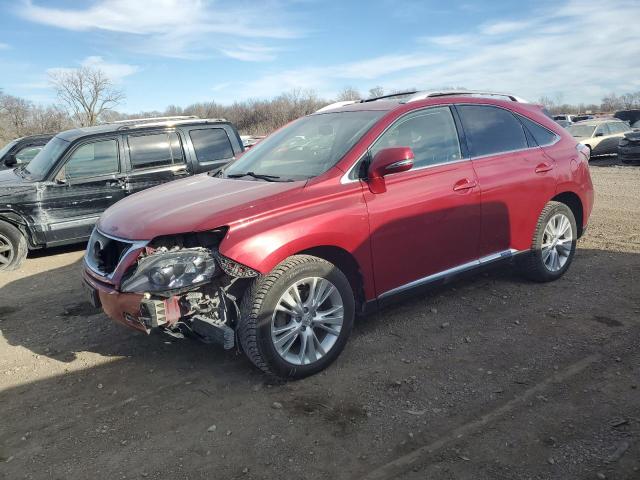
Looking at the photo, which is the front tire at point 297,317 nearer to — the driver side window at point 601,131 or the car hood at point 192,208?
the car hood at point 192,208

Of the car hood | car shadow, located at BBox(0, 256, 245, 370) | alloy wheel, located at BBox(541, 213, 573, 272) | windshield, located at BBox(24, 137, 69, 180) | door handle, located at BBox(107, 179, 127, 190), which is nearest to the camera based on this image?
the car hood

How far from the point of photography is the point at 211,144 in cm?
789

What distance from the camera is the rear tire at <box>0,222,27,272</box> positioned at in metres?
6.66

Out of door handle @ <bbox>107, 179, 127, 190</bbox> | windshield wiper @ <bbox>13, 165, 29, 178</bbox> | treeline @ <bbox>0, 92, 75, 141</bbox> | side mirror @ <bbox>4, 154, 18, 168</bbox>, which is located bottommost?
door handle @ <bbox>107, 179, 127, 190</bbox>

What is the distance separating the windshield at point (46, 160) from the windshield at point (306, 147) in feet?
12.2

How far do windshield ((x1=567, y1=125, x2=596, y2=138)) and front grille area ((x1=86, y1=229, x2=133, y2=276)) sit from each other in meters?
17.7

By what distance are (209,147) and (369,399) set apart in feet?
18.6

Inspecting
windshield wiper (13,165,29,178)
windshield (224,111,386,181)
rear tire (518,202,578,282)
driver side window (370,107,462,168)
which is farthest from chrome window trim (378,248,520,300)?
windshield wiper (13,165,29,178)

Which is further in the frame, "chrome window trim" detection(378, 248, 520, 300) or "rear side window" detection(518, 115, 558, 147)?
"rear side window" detection(518, 115, 558, 147)

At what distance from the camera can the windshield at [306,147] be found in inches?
151

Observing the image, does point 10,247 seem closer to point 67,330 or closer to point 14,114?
point 67,330

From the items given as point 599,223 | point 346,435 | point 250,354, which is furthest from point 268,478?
point 599,223

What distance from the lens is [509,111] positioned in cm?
477

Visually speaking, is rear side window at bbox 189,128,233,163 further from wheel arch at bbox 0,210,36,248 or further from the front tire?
the front tire
